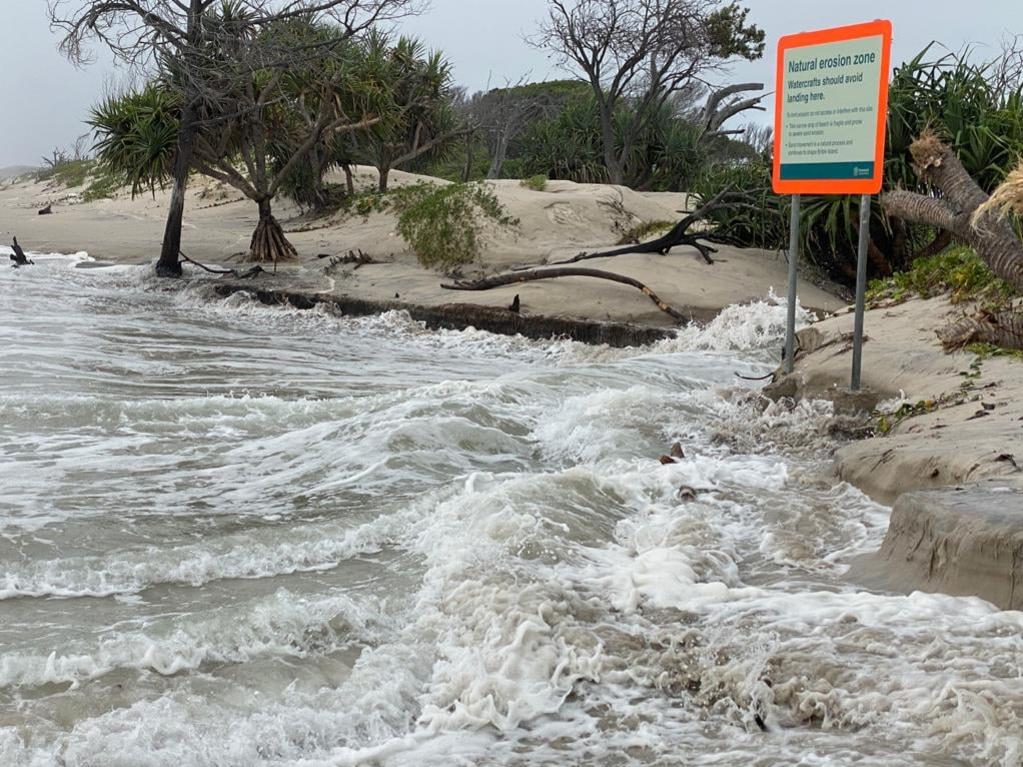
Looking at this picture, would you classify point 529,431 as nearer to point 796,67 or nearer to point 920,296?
point 796,67

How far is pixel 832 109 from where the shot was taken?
6.18 m

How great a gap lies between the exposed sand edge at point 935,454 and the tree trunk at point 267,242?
1091cm

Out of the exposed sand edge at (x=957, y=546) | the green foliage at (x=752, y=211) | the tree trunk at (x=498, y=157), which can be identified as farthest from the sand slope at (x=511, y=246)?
→ the exposed sand edge at (x=957, y=546)

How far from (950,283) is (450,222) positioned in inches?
345

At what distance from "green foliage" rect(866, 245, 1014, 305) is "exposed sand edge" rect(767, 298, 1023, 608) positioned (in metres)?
0.22

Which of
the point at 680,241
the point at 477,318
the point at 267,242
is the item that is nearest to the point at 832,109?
the point at 477,318

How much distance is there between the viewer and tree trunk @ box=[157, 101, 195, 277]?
53.4ft

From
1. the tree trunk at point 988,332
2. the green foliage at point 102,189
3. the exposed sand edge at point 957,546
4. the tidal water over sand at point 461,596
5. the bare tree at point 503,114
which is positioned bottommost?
the tidal water over sand at point 461,596

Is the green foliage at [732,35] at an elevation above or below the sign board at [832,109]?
above

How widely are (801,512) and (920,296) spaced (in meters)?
4.93

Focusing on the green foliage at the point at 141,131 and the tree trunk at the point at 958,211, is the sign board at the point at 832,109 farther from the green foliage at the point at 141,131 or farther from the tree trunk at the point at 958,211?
the green foliage at the point at 141,131

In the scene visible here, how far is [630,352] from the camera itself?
10.6 m

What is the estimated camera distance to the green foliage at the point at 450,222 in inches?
613

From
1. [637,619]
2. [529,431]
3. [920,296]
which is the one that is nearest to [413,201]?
[920,296]
